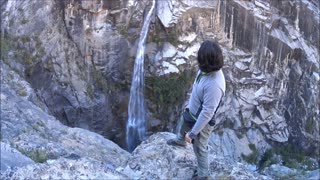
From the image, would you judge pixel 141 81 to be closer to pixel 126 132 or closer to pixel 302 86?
pixel 126 132

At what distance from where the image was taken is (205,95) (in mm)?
4688

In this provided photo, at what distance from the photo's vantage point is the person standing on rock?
4.62m

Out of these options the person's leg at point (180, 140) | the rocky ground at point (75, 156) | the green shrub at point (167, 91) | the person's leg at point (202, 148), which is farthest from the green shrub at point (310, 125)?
the person's leg at point (202, 148)

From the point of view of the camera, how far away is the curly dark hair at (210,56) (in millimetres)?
4586

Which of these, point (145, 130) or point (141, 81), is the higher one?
point (141, 81)

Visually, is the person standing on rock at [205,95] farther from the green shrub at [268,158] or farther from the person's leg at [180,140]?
the green shrub at [268,158]

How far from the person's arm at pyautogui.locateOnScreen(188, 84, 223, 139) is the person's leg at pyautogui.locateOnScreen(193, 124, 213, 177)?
0.87ft

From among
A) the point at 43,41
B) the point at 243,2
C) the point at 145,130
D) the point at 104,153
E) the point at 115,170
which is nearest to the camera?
the point at 115,170

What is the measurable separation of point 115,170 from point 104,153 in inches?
121

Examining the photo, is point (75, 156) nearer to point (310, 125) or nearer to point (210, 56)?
point (210, 56)

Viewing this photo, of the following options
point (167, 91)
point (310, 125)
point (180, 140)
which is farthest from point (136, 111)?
point (180, 140)

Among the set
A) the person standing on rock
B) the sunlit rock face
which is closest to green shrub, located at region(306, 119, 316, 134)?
the sunlit rock face

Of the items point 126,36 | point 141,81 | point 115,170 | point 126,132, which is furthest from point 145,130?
point 115,170

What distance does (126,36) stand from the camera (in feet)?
49.1
